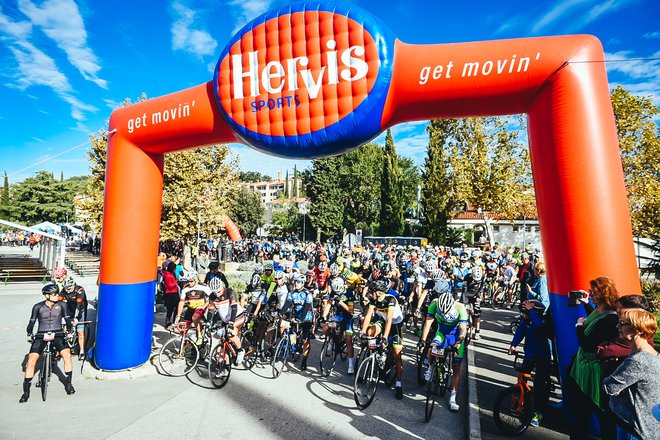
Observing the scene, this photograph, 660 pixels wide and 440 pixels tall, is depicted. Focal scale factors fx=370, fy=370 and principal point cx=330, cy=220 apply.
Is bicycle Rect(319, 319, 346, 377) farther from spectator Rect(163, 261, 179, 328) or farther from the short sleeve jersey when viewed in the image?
spectator Rect(163, 261, 179, 328)

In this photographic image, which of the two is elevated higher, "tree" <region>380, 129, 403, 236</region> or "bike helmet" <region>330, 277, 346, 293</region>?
"tree" <region>380, 129, 403, 236</region>

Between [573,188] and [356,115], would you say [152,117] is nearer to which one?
[356,115]

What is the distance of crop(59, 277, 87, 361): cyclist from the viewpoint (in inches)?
284

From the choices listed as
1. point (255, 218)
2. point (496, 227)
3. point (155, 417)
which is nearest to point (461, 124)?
point (496, 227)

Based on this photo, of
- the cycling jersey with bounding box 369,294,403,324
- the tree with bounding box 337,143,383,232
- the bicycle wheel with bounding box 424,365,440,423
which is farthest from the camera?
the tree with bounding box 337,143,383,232

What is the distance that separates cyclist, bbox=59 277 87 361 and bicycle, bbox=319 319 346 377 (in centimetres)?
469

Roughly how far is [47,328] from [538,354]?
7.15m

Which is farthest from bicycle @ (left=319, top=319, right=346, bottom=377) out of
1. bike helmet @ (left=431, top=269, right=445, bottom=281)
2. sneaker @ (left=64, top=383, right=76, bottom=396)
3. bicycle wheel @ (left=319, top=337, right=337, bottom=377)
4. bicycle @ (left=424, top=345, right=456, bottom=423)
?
sneaker @ (left=64, top=383, right=76, bottom=396)

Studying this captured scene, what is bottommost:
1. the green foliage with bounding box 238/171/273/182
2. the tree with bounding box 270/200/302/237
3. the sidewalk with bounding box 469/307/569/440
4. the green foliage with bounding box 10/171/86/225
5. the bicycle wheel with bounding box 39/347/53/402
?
the sidewalk with bounding box 469/307/569/440

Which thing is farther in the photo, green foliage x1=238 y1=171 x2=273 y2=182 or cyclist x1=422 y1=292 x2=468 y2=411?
green foliage x1=238 y1=171 x2=273 y2=182

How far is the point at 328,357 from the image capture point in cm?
774

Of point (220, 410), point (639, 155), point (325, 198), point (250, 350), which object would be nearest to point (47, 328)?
point (220, 410)

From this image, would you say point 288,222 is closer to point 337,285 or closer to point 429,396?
point 337,285

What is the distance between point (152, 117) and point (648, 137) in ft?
62.9
